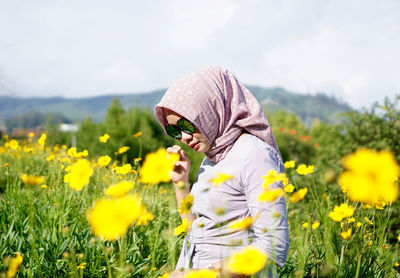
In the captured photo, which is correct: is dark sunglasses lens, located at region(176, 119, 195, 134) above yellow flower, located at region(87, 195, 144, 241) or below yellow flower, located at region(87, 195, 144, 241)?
above

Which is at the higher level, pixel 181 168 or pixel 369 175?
pixel 369 175

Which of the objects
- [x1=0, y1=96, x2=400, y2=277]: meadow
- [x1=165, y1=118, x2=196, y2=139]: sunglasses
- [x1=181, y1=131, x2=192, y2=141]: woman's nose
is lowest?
[x1=0, y1=96, x2=400, y2=277]: meadow

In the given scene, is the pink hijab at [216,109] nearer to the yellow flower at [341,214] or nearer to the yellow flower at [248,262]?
the yellow flower at [341,214]

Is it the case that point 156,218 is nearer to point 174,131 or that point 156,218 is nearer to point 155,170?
point 174,131

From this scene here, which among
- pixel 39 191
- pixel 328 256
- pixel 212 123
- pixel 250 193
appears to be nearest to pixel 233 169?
pixel 250 193

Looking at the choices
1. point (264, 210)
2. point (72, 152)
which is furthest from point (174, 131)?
point (72, 152)

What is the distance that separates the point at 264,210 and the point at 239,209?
0.57ft

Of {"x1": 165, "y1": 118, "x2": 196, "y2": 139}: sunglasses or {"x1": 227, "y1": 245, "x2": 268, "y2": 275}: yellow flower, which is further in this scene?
{"x1": 165, "y1": 118, "x2": 196, "y2": 139}: sunglasses

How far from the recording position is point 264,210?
117cm

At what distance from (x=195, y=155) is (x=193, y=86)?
22.9ft

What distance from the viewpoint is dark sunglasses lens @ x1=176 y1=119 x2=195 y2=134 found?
1.42 meters

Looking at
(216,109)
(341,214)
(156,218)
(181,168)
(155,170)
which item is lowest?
(156,218)

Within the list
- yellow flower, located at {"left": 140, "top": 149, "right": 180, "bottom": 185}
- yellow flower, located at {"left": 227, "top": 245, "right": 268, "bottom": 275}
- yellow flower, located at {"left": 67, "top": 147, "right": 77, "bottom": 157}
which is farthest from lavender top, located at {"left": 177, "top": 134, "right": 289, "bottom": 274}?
yellow flower, located at {"left": 67, "top": 147, "right": 77, "bottom": 157}

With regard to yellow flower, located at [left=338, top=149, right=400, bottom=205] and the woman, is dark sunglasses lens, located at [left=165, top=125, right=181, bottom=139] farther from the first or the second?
yellow flower, located at [left=338, top=149, right=400, bottom=205]
